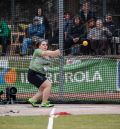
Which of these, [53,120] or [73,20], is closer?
[53,120]

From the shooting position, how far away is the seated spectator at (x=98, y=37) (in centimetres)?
1617

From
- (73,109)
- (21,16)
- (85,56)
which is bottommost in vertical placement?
(73,109)

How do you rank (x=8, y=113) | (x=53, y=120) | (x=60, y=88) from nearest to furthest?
(x=53, y=120) < (x=8, y=113) < (x=60, y=88)

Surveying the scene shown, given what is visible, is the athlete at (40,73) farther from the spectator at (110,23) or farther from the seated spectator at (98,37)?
the spectator at (110,23)

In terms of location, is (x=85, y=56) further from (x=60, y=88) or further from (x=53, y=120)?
(x=53, y=120)

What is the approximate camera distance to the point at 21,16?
52.4 feet

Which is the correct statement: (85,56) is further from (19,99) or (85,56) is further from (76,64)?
(19,99)

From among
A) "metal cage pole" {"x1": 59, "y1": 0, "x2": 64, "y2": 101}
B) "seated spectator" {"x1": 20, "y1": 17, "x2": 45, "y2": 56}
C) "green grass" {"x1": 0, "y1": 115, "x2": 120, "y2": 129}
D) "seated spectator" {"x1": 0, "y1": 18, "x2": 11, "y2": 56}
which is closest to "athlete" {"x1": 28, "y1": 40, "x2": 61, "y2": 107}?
"metal cage pole" {"x1": 59, "y1": 0, "x2": 64, "y2": 101}

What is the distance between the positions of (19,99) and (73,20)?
101 inches

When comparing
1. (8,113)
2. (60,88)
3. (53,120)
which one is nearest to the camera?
(53,120)

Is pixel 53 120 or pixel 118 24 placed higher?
pixel 118 24

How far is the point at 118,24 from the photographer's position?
1642cm

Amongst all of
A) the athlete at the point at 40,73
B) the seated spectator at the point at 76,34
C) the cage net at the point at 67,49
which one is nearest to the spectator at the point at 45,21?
the cage net at the point at 67,49

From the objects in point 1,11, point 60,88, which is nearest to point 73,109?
point 60,88
